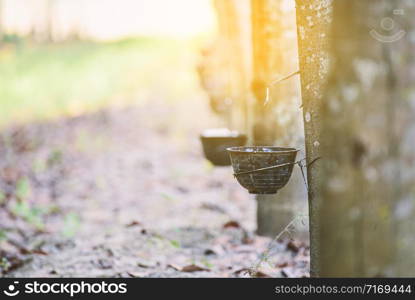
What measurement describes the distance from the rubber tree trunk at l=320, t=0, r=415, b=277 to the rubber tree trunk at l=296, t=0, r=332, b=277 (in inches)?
51.8

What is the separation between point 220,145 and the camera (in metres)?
7.30

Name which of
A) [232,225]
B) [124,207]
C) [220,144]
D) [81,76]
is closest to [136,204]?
[124,207]

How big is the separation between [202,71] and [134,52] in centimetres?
1480

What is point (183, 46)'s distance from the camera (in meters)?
28.7

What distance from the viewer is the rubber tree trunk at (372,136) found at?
2.41m

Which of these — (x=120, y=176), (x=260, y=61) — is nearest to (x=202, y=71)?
(x=120, y=176)

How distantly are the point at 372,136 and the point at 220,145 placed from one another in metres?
4.92

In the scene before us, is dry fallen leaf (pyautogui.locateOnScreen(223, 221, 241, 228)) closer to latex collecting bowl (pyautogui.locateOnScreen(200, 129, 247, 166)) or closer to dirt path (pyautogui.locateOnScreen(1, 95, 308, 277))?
dirt path (pyautogui.locateOnScreen(1, 95, 308, 277))

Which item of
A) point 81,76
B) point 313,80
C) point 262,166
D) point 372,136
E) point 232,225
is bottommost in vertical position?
point 232,225

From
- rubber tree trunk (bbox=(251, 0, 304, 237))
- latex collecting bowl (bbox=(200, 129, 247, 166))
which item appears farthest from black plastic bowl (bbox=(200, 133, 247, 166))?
rubber tree trunk (bbox=(251, 0, 304, 237))

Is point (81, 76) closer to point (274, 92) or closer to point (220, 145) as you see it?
point (220, 145)

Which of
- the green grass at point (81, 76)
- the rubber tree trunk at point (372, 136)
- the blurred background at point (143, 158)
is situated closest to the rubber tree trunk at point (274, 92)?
the blurred background at point (143, 158)

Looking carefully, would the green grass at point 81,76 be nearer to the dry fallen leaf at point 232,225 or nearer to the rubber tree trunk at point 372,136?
the dry fallen leaf at point 232,225

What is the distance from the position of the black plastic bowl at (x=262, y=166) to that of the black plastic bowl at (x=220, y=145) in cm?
279
